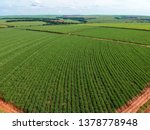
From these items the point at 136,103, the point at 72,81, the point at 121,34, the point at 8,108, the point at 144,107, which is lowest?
the point at 121,34

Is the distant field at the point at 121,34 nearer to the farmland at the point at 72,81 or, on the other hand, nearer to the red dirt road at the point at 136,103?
the farmland at the point at 72,81

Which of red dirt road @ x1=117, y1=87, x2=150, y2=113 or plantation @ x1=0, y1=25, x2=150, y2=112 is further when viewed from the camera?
plantation @ x1=0, y1=25, x2=150, y2=112

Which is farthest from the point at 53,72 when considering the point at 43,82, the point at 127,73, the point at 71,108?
the point at 71,108

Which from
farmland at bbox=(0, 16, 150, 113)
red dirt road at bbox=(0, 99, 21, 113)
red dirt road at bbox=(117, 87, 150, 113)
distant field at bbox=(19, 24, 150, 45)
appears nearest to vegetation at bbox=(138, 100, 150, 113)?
red dirt road at bbox=(117, 87, 150, 113)

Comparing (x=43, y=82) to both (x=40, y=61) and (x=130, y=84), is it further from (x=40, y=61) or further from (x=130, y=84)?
(x=40, y=61)

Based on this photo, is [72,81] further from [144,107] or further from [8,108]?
[144,107]

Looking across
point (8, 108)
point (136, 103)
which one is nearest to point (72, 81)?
point (136, 103)

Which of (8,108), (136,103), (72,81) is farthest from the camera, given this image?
(72,81)

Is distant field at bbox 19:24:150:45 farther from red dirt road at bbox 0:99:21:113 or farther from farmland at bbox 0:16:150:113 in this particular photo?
red dirt road at bbox 0:99:21:113
